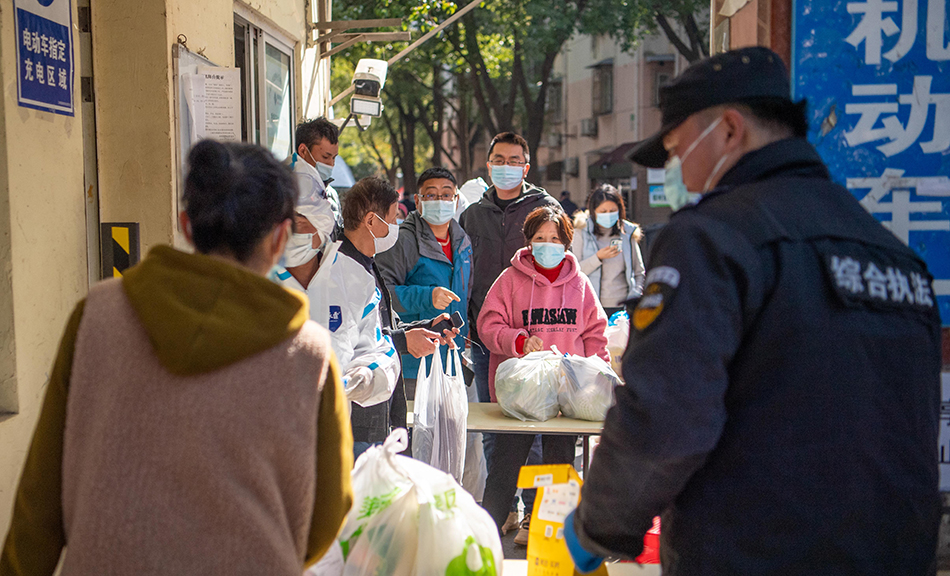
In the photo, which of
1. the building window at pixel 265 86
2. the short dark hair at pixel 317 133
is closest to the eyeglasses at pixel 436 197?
the short dark hair at pixel 317 133

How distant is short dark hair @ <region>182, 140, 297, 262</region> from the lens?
1602mm

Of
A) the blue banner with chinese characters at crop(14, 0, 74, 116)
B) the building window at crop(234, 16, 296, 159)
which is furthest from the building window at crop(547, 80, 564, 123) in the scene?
the blue banner with chinese characters at crop(14, 0, 74, 116)

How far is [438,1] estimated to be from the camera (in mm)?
12484

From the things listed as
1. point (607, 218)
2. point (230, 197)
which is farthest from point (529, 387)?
point (607, 218)

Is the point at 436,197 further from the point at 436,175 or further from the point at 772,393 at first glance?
the point at 772,393

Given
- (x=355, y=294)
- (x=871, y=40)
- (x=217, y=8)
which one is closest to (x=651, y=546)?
(x=355, y=294)

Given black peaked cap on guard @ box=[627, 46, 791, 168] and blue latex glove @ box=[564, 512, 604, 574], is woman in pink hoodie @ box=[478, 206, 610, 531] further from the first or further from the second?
black peaked cap on guard @ box=[627, 46, 791, 168]

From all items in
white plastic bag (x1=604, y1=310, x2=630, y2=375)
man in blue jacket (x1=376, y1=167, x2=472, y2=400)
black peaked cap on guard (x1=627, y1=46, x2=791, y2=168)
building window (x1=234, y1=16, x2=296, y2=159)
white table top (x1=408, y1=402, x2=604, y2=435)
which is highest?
building window (x1=234, y1=16, x2=296, y2=159)

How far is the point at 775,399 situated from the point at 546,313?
276 centimetres

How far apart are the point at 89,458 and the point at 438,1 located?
39.2 ft

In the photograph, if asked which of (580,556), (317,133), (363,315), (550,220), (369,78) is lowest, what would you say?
(580,556)

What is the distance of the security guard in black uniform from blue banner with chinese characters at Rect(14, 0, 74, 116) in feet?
9.23

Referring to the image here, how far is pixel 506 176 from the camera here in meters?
5.57

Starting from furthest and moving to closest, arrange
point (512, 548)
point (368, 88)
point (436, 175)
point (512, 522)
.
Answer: point (368, 88) < point (436, 175) < point (512, 522) < point (512, 548)
